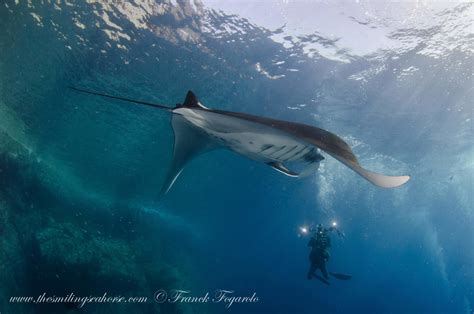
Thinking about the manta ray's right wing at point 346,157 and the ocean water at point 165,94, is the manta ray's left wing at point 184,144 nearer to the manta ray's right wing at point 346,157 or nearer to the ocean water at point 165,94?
the manta ray's right wing at point 346,157

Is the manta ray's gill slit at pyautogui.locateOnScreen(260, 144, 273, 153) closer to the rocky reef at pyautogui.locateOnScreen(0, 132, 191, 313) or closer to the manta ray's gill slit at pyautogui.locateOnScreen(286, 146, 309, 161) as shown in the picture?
the manta ray's gill slit at pyautogui.locateOnScreen(286, 146, 309, 161)

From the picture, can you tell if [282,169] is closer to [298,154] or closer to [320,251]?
[298,154]

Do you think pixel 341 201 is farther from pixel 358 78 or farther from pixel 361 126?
pixel 358 78

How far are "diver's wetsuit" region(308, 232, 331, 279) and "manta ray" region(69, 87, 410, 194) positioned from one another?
9828 millimetres

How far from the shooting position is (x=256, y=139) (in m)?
3.84

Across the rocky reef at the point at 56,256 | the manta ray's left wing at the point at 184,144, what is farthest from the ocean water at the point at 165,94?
the manta ray's left wing at the point at 184,144

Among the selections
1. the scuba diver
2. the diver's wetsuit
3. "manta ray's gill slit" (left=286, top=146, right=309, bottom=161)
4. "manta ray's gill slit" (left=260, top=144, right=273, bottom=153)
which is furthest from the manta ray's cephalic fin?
the diver's wetsuit

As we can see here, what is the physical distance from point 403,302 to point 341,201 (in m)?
18.1

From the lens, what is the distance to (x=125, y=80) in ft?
43.0

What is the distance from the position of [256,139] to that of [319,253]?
1093 cm

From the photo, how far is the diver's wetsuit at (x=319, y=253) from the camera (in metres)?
13.0

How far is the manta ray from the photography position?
2.83 metres

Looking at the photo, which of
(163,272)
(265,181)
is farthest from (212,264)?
(163,272)

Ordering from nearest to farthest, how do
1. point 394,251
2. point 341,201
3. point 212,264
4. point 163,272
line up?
point 163,272 < point 212,264 < point 341,201 < point 394,251
